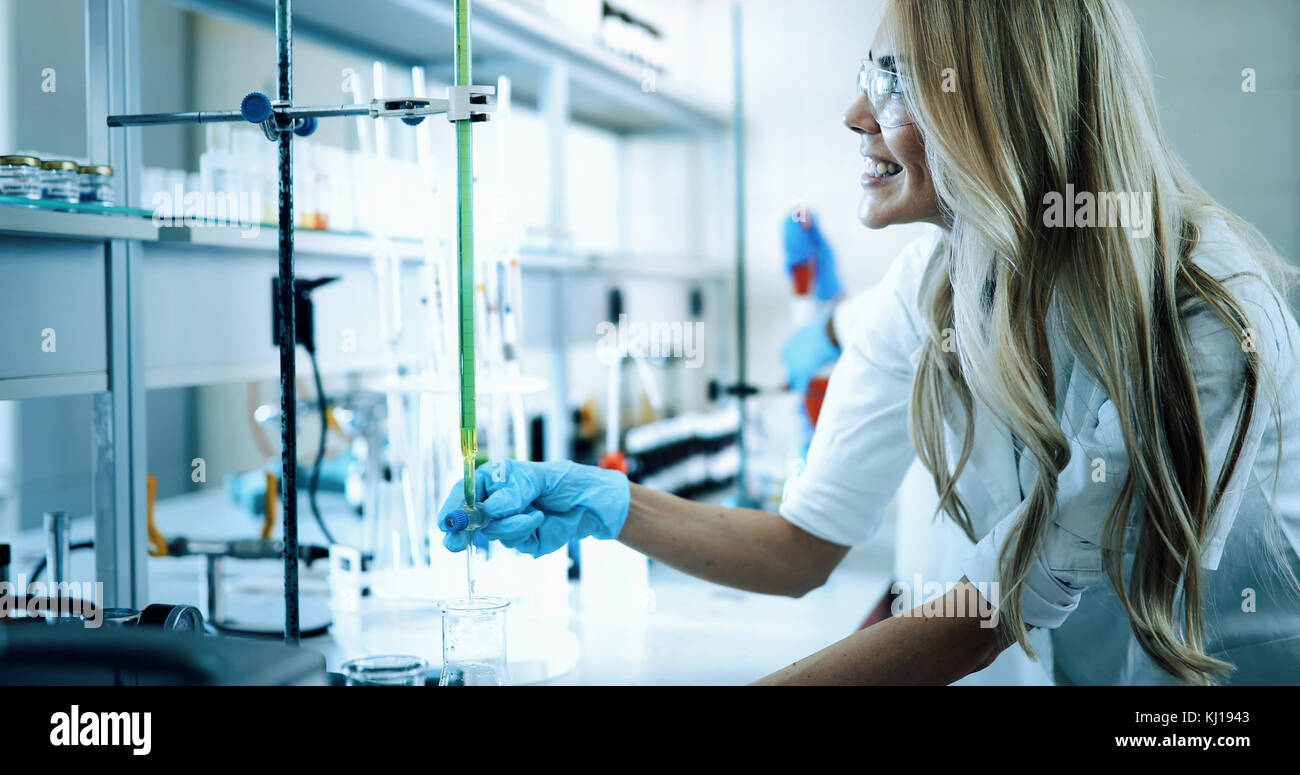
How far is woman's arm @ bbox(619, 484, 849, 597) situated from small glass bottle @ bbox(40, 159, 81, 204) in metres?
0.67

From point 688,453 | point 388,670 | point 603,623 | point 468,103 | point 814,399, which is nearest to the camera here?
point 468,103

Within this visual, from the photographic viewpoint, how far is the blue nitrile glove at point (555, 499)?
89 centimetres

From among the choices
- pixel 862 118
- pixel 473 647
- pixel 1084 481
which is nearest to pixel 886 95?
pixel 862 118

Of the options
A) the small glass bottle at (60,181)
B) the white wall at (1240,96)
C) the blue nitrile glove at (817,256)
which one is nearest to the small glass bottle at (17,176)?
the small glass bottle at (60,181)

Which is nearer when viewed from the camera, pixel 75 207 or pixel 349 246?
pixel 75 207

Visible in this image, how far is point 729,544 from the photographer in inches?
41.7

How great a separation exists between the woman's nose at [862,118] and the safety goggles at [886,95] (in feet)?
0.05

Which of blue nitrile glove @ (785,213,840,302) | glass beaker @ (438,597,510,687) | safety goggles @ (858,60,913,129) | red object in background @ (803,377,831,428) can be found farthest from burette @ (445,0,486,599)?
blue nitrile glove @ (785,213,840,302)

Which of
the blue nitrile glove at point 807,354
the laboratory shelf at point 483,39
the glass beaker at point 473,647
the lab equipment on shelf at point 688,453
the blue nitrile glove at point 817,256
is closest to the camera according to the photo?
the glass beaker at point 473,647

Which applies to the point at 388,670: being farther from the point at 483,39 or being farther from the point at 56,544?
the point at 483,39

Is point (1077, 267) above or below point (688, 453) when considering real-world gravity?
above

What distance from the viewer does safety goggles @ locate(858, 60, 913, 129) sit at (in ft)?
2.89

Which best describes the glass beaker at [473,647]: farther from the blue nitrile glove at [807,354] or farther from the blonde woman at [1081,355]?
the blue nitrile glove at [807,354]

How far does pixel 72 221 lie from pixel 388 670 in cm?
55
